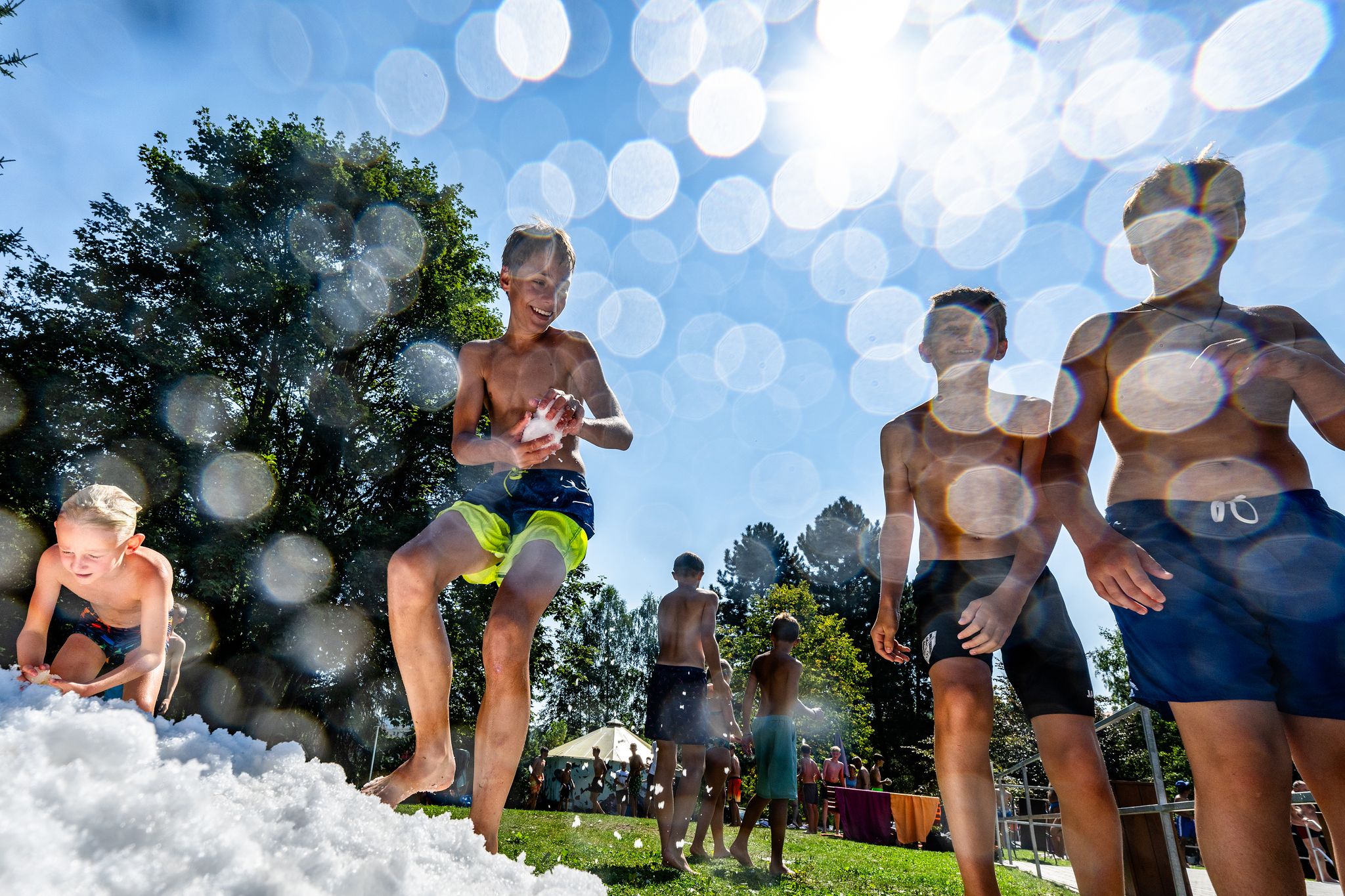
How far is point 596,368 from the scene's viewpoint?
3.17 metres

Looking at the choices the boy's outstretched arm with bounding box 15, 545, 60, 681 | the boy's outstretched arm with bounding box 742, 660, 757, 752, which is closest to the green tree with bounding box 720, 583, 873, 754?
the boy's outstretched arm with bounding box 742, 660, 757, 752

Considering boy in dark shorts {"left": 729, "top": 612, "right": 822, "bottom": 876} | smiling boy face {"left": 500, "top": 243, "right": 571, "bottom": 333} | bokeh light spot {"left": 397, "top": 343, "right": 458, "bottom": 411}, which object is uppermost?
bokeh light spot {"left": 397, "top": 343, "right": 458, "bottom": 411}

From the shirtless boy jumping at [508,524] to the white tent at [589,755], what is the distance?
21.5 metres

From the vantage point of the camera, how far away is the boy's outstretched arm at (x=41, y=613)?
3.04 m

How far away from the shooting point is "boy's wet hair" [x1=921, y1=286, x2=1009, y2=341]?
3260 millimetres

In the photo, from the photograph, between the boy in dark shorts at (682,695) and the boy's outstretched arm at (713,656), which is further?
the boy's outstretched arm at (713,656)

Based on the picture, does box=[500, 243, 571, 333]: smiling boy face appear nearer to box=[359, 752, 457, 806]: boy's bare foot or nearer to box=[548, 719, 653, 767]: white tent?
box=[359, 752, 457, 806]: boy's bare foot

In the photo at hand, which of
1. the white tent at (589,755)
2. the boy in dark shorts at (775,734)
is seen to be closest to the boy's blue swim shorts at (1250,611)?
the boy in dark shorts at (775,734)

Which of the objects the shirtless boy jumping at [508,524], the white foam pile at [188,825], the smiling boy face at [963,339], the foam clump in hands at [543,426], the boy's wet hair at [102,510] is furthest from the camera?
the smiling boy face at [963,339]

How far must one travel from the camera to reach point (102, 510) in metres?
2.85

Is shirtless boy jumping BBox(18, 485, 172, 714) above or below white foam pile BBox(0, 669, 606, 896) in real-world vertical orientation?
above

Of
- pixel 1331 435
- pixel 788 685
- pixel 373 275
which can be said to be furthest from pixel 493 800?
pixel 373 275

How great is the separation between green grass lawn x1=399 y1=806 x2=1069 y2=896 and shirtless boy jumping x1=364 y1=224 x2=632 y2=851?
7.03ft

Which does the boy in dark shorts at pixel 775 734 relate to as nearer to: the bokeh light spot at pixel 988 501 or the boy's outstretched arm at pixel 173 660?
the bokeh light spot at pixel 988 501
